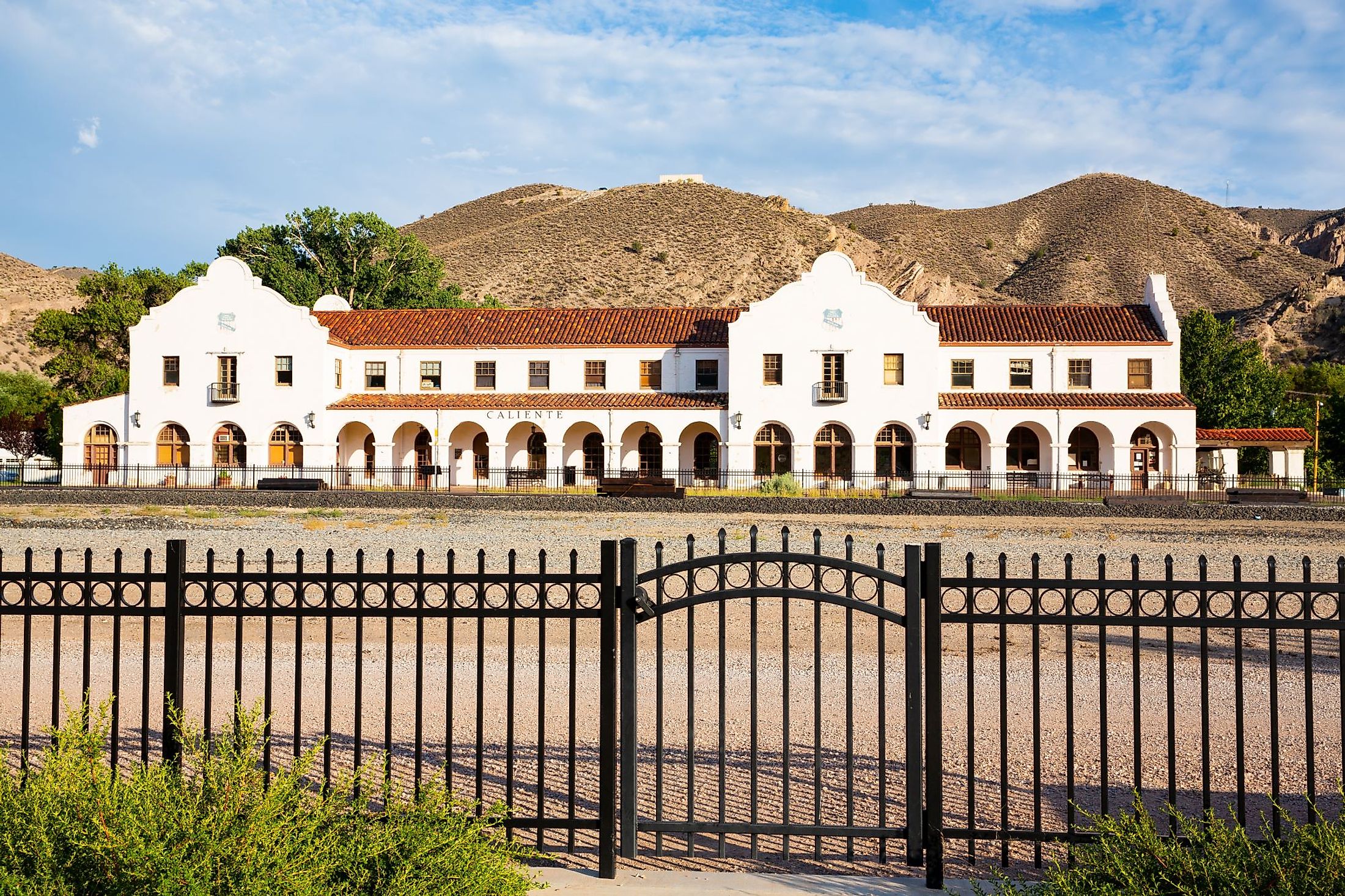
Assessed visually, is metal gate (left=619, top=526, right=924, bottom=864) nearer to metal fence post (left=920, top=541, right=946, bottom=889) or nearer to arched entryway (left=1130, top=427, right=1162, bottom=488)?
metal fence post (left=920, top=541, right=946, bottom=889)

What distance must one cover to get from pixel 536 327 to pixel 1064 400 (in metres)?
22.6

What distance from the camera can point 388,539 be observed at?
2177 centimetres

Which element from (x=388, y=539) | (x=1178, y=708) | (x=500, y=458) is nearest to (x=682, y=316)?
(x=500, y=458)

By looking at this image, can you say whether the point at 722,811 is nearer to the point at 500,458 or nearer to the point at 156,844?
the point at 156,844

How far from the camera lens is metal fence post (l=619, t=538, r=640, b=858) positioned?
4.72m

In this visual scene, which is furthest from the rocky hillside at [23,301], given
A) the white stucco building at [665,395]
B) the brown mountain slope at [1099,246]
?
the brown mountain slope at [1099,246]

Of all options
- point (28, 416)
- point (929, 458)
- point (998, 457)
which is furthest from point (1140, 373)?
point (28, 416)

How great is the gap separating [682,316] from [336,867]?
39110 millimetres

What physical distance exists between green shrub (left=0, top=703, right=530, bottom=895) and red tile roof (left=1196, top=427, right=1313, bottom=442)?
133 ft

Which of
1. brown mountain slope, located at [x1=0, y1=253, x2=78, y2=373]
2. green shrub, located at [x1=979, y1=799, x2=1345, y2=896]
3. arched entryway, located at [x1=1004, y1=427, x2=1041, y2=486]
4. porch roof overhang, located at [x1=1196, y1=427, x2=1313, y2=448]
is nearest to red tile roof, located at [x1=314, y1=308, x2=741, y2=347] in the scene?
arched entryway, located at [x1=1004, y1=427, x2=1041, y2=486]

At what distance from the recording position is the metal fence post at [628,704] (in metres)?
4.72

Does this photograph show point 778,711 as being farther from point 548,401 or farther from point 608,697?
point 548,401

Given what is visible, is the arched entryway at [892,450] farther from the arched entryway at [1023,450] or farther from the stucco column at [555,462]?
the stucco column at [555,462]

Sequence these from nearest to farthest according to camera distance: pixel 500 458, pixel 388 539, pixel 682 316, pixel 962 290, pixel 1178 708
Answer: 1. pixel 1178 708
2. pixel 388 539
3. pixel 500 458
4. pixel 682 316
5. pixel 962 290
